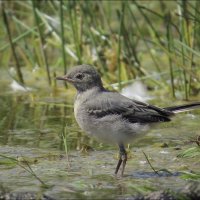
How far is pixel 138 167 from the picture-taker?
666 centimetres

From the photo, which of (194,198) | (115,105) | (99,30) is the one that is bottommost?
(194,198)

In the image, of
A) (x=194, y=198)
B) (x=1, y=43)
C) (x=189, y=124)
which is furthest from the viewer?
(x=1, y=43)

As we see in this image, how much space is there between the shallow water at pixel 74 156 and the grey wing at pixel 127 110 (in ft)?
1.39

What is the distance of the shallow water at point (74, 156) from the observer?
5816mm

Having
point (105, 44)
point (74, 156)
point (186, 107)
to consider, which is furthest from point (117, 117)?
point (105, 44)

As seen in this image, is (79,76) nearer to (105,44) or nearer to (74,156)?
(74,156)

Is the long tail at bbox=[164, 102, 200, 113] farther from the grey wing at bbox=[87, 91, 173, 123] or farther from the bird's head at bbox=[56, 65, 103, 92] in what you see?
the bird's head at bbox=[56, 65, 103, 92]

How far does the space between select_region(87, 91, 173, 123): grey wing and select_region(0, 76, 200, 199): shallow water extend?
1.39 ft

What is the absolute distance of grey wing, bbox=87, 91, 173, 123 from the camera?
6473 millimetres

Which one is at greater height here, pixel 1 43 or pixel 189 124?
pixel 1 43

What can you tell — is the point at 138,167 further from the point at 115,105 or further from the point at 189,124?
the point at 189,124

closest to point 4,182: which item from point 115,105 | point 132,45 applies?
point 115,105

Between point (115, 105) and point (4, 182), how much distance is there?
127 centimetres

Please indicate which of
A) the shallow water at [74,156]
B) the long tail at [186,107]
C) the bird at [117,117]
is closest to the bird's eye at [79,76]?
the bird at [117,117]
